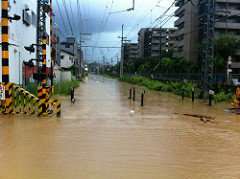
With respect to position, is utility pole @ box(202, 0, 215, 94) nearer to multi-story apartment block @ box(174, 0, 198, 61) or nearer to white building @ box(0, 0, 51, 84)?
white building @ box(0, 0, 51, 84)

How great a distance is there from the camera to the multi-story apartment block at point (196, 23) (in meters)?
50.0

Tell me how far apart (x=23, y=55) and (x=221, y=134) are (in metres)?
15.1

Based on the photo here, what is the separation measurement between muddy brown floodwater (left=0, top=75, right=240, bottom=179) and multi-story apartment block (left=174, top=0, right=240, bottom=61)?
4411 centimetres

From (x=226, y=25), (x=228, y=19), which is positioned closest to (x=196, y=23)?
(x=226, y=25)

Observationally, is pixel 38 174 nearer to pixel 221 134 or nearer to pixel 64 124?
pixel 64 124

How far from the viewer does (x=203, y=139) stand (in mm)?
7109

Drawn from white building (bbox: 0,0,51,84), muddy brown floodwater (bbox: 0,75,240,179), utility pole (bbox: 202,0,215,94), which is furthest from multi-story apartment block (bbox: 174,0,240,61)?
muddy brown floodwater (bbox: 0,75,240,179)

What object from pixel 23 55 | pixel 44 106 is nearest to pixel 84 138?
pixel 44 106

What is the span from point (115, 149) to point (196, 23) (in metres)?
52.2

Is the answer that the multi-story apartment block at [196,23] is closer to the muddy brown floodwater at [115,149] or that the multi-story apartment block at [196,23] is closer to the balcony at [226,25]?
the balcony at [226,25]

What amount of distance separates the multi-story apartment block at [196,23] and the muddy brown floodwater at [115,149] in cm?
4411

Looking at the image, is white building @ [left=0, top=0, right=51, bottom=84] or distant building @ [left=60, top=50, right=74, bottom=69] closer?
white building @ [left=0, top=0, right=51, bottom=84]

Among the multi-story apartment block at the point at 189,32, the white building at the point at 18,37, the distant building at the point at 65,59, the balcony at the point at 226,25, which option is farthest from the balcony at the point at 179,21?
the white building at the point at 18,37

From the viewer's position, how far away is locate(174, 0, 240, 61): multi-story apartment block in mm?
49969
